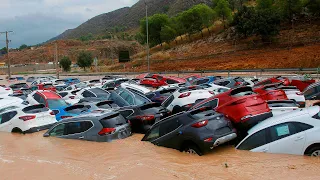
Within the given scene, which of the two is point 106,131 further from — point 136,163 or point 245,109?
point 245,109

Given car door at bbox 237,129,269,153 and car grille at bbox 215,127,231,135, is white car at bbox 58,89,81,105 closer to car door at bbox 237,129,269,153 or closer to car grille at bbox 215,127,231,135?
car grille at bbox 215,127,231,135

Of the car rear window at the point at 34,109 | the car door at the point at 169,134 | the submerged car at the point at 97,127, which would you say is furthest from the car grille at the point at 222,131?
the car rear window at the point at 34,109

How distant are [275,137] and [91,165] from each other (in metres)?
4.70

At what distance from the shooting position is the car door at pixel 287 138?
26.7 ft

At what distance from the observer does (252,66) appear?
5091 cm

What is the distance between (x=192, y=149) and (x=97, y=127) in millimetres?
3449

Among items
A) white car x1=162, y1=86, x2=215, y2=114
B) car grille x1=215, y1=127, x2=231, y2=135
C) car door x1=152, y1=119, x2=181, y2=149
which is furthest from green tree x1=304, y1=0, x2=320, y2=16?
car door x1=152, y1=119, x2=181, y2=149

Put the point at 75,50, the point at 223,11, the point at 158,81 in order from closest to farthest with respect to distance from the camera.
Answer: the point at 158,81 < the point at 223,11 < the point at 75,50

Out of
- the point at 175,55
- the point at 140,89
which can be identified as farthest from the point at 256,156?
the point at 175,55

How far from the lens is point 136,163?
9.20m

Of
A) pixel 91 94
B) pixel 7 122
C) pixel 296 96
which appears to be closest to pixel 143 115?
pixel 7 122

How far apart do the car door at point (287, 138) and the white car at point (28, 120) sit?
29.8ft

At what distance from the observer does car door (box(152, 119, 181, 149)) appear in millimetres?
9477

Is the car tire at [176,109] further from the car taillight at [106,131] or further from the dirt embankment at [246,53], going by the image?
the dirt embankment at [246,53]
